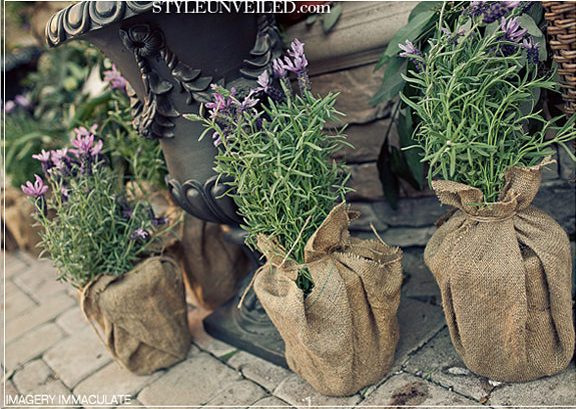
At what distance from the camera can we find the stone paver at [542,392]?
1.35 metres

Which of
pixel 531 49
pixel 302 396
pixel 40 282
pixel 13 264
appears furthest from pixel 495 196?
pixel 13 264

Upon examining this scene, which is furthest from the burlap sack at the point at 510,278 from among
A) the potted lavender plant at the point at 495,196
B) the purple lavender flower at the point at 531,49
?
the purple lavender flower at the point at 531,49

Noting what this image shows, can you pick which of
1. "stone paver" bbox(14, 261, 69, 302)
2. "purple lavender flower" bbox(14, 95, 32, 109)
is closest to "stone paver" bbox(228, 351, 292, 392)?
"stone paver" bbox(14, 261, 69, 302)

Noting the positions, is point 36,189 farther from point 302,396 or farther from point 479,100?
point 479,100

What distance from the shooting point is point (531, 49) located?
4.21 feet

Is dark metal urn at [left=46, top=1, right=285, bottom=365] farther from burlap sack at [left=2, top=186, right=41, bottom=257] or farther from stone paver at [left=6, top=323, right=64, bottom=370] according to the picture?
burlap sack at [left=2, top=186, right=41, bottom=257]

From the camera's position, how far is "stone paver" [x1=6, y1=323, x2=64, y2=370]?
2.15 m

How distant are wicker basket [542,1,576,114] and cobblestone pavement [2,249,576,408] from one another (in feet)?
2.18

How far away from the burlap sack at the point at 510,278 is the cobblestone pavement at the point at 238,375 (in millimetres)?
93

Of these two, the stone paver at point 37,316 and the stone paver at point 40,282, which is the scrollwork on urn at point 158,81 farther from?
the stone paver at point 40,282

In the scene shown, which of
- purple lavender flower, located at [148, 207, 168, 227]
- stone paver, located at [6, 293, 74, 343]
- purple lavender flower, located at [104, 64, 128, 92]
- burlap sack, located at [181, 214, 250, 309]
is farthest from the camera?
stone paver, located at [6, 293, 74, 343]

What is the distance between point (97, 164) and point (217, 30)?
55 cm

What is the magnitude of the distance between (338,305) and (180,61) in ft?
2.37

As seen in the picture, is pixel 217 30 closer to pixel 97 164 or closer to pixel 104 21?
pixel 104 21
